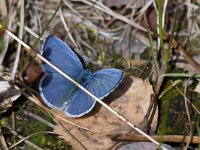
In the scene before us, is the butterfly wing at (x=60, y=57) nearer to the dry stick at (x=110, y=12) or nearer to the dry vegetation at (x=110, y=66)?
the dry vegetation at (x=110, y=66)

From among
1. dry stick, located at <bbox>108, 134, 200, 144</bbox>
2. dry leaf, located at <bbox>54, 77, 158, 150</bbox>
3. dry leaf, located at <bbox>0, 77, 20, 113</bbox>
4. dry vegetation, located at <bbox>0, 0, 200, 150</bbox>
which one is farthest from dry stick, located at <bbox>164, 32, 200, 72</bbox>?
dry leaf, located at <bbox>0, 77, 20, 113</bbox>

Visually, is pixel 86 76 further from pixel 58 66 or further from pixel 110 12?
pixel 110 12

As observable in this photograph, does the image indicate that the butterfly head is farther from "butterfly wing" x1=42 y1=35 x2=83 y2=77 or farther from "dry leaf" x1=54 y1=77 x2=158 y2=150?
"dry leaf" x1=54 y1=77 x2=158 y2=150

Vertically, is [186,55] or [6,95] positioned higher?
[186,55]

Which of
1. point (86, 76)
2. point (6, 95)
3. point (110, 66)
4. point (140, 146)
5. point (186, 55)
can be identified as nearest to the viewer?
point (140, 146)

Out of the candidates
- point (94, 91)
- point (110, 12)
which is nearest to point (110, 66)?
point (110, 12)

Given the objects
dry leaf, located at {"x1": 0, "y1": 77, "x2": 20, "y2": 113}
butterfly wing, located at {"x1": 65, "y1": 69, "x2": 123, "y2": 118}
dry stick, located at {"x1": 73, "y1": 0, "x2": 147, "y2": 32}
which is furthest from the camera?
dry stick, located at {"x1": 73, "y1": 0, "x2": 147, "y2": 32}

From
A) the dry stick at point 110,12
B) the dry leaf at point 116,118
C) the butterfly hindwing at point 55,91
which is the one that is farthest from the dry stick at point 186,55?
the butterfly hindwing at point 55,91
